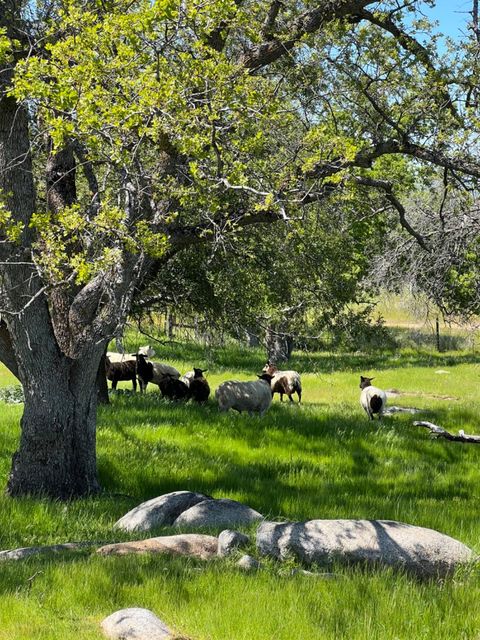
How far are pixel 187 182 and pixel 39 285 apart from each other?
2883 millimetres

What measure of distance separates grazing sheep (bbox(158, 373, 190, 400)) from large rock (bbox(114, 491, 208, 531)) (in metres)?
Result: 12.2

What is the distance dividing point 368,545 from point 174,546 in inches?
80.8

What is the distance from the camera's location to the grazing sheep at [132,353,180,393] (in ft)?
85.4

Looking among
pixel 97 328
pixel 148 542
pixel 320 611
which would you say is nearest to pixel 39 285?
pixel 97 328

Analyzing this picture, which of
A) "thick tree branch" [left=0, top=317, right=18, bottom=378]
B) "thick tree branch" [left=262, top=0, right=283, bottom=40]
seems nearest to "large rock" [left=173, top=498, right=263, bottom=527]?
"thick tree branch" [left=0, top=317, right=18, bottom=378]

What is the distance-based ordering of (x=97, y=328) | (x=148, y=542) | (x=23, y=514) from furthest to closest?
1. (x=97, y=328)
2. (x=23, y=514)
3. (x=148, y=542)

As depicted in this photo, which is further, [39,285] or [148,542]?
[39,285]

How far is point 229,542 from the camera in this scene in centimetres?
810

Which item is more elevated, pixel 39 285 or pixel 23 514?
pixel 39 285

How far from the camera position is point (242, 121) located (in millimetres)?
9602

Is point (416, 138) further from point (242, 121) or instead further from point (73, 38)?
point (73, 38)

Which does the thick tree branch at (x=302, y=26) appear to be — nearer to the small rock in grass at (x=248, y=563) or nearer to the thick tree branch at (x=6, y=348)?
the thick tree branch at (x=6, y=348)

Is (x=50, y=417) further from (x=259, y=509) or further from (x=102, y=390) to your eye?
(x=102, y=390)

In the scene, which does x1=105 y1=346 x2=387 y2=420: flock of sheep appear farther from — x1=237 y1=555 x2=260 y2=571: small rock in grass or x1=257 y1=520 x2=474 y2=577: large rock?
x1=237 y1=555 x2=260 y2=571: small rock in grass
